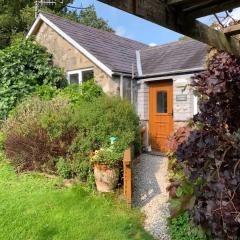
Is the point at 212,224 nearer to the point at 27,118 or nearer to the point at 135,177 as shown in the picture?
the point at 135,177

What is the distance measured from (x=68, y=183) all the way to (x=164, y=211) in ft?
7.90

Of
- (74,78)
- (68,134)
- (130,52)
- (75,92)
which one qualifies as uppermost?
(130,52)

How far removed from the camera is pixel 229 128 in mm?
4254

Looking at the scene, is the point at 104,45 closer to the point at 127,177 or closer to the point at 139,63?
the point at 139,63

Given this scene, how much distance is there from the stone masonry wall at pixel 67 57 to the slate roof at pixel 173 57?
159cm

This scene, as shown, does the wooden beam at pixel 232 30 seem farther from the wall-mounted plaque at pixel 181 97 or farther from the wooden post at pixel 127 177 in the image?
the wall-mounted plaque at pixel 181 97

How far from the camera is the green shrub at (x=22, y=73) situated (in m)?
12.2

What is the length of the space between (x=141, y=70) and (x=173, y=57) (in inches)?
49.1

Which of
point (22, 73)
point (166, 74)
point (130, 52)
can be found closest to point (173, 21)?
point (166, 74)

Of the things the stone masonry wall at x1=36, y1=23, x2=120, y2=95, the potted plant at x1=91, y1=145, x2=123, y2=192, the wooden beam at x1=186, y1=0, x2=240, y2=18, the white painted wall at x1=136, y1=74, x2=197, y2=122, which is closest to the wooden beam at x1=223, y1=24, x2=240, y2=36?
the wooden beam at x1=186, y1=0, x2=240, y2=18

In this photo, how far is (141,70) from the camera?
12.9 meters

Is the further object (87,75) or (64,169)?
(87,75)

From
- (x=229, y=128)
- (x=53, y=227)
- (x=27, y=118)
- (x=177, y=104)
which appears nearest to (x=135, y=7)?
(x=229, y=128)

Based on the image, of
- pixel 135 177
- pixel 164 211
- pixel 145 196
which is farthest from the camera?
pixel 135 177
